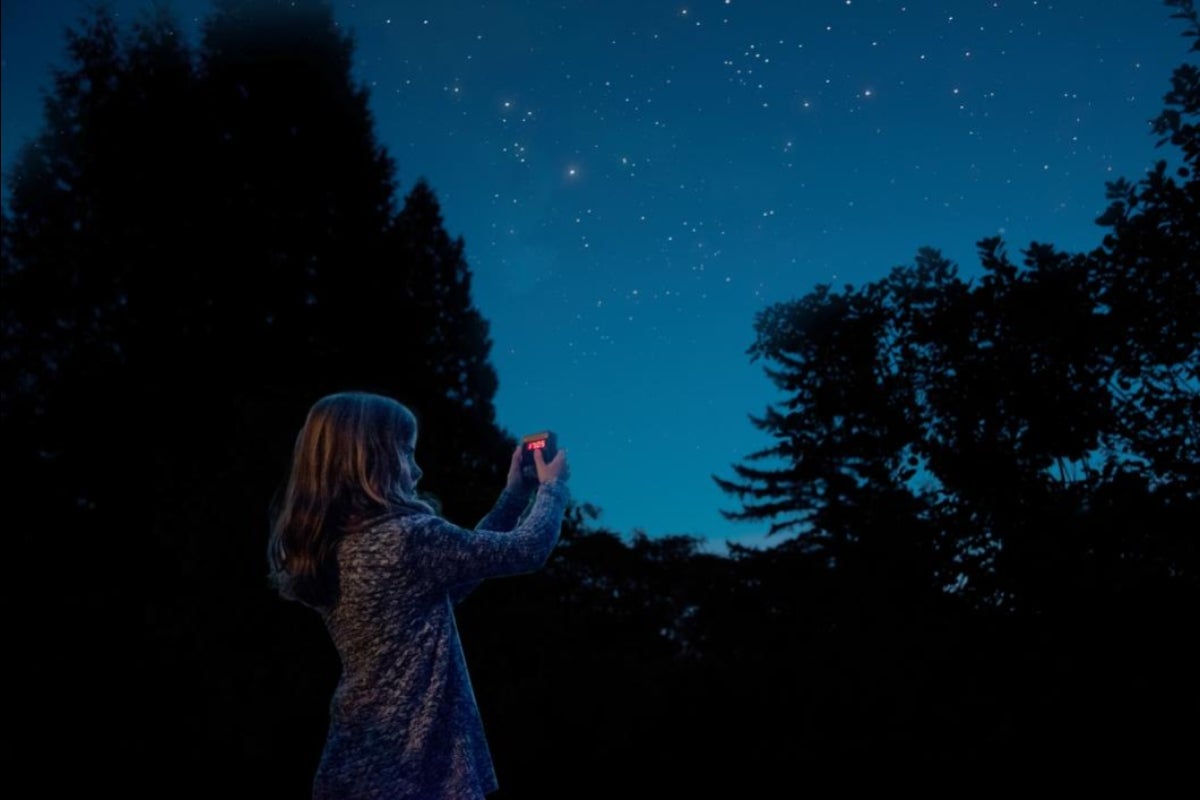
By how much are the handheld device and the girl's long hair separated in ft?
1.53

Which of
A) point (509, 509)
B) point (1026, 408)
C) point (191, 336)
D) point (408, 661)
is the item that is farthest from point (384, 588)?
point (191, 336)

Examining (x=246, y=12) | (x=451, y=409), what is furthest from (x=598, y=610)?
(x=246, y=12)

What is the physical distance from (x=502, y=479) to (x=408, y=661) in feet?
43.6

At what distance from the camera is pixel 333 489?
1971 mm

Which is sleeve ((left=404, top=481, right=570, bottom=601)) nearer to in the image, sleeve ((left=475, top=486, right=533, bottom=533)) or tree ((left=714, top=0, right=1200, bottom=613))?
sleeve ((left=475, top=486, right=533, bottom=533))

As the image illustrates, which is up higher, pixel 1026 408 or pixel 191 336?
pixel 191 336

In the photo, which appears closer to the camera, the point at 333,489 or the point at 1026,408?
the point at 333,489

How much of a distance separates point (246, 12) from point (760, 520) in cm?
2031

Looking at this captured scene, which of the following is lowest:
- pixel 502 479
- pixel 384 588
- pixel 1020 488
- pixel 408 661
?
pixel 408 661

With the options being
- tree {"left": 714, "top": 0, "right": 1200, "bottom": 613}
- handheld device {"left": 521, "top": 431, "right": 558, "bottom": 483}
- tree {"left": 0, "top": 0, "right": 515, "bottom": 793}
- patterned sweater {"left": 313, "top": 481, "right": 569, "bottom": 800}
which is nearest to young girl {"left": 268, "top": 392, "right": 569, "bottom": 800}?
patterned sweater {"left": 313, "top": 481, "right": 569, "bottom": 800}

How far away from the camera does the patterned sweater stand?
6.13ft

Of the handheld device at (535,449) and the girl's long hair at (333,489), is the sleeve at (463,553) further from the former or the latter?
the handheld device at (535,449)

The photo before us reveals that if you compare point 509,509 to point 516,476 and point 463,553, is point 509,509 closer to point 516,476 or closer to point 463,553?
point 516,476

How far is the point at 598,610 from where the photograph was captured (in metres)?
13.5
